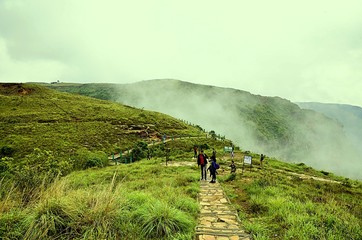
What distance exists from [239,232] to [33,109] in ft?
238

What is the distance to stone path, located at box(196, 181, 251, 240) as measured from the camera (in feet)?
21.8

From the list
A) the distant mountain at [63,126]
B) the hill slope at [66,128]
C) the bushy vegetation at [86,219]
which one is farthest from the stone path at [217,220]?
the distant mountain at [63,126]

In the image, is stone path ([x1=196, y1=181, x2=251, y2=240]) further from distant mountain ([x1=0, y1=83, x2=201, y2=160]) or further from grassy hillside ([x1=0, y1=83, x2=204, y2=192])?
distant mountain ([x1=0, y1=83, x2=201, y2=160])

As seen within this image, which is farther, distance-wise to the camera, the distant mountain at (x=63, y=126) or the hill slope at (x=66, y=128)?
the distant mountain at (x=63, y=126)

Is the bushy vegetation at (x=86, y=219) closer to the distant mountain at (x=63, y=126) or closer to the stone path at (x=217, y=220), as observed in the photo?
the stone path at (x=217, y=220)

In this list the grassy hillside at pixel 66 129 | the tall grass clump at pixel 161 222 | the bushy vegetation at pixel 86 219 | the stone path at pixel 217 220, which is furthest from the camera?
the grassy hillside at pixel 66 129

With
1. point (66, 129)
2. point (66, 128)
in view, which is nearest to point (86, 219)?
point (66, 129)

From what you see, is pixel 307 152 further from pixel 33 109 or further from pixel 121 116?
pixel 33 109

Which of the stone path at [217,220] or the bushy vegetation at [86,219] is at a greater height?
the bushy vegetation at [86,219]

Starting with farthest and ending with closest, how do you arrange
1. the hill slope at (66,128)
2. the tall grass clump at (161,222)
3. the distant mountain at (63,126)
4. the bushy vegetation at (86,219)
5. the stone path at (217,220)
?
the distant mountain at (63,126) → the hill slope at (66,128) → the stone path at (217,220) → the tall grass clump at (161,222) → the bushy vegetation at (86,219)

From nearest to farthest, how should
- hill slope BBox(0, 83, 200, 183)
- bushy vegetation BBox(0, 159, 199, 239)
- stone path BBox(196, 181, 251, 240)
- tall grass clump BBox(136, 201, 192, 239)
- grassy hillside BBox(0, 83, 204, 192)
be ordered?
bushy vegetation BBox(0, 159, 199, 239), tall grass clump BBox(136, 201, 192, 239), stone path BBox(196, 181, 251, 240), grassy hillside BBox(0, 83, 204, 192), hill slope BBox(0, 83, 200, 183)

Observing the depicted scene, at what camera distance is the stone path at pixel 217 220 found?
6.64m

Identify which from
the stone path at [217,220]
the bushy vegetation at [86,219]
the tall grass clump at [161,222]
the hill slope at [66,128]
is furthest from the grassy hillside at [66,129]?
the tall grass clump at [161,222]

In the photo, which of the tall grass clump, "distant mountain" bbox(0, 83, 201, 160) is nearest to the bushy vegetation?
the tall grass clump
